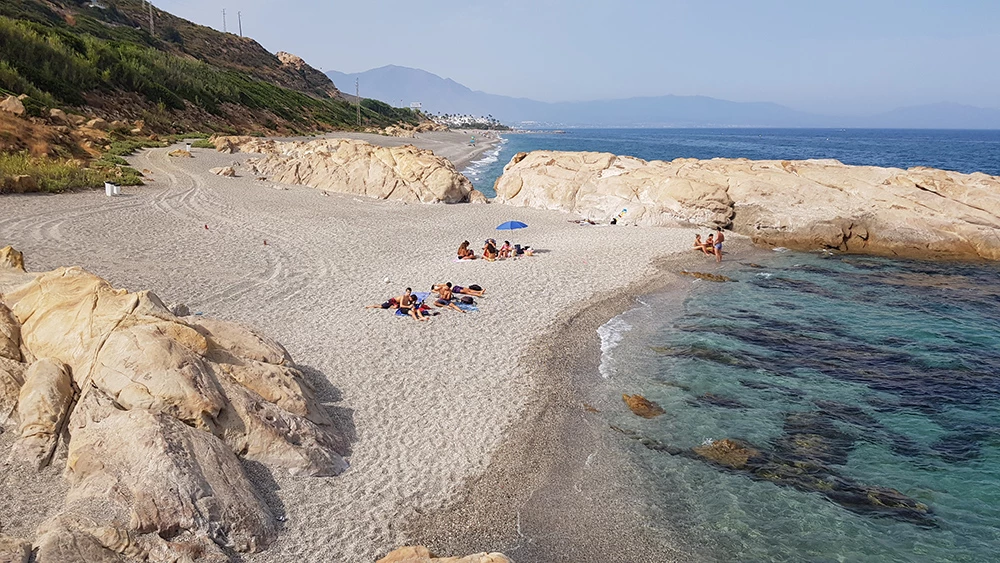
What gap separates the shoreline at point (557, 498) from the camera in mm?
7887

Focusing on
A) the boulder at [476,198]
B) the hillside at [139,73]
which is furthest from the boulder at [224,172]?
the boulder at [476,198]

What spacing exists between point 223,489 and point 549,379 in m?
7.13

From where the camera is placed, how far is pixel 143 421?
7234 mm

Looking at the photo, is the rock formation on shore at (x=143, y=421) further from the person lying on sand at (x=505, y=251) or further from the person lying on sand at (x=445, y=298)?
the person lying on sand at (x=505, y=251)

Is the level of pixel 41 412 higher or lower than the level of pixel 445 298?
higher

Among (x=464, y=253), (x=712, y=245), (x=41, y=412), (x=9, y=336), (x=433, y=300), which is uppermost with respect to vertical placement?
(x=9, y=336)

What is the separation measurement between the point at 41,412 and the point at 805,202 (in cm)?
2831

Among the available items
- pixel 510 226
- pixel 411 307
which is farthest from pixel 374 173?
pixel 411 307

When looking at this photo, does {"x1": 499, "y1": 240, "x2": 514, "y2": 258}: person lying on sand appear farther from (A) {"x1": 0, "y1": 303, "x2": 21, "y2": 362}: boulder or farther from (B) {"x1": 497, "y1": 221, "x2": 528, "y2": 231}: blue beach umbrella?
(A) {"x1": 0, "y1": 303, "x2": 21, "y2": 362}: boulder

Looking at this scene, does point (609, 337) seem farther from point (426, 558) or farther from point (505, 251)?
point (426, 558)

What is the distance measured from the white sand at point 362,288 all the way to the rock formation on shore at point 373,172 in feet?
5.72

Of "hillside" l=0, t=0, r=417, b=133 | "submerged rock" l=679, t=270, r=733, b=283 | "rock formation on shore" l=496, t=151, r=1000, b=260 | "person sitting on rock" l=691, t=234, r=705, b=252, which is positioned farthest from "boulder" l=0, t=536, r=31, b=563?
"hillside" l=0, t=0, r=417, b=133

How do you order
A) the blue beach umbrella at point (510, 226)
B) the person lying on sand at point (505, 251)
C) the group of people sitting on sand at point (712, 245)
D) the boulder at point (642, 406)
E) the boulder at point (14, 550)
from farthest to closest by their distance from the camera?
the blue beach umbrella at point (510, 226) → the group of people sitting on sand at point (712, 245) → the person lying on sand at point (505, 251) → the boulder at point (642, 406) → the boulder at point (14, 550)

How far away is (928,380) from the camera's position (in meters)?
13.4
